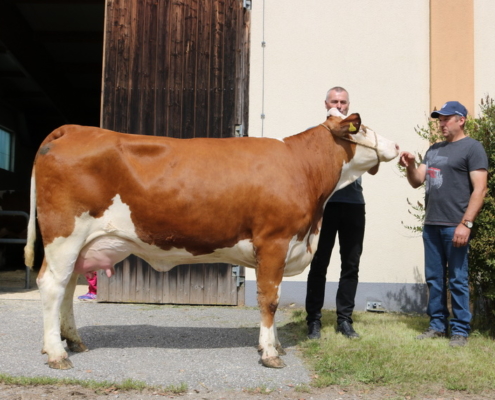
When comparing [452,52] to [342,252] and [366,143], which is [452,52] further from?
[342,252]

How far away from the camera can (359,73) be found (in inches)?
285

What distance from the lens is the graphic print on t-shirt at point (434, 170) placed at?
16.4 feet

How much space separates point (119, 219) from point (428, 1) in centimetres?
540

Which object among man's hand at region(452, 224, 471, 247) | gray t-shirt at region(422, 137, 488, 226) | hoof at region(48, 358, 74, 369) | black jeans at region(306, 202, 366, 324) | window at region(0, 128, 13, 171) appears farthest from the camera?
window at region(0, 128, 13, 171)

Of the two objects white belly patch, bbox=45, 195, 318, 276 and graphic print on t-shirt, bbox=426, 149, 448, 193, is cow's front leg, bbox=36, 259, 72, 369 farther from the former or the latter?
graphic print on t-shirt, bbox=426, 149, 448, 193

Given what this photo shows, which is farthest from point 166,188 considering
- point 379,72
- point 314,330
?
point 379,72

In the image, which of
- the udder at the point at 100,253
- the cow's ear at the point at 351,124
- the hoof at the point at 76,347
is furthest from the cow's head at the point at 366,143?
the hoof at the point at 76,347

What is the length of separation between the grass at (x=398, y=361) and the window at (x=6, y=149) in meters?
14.4

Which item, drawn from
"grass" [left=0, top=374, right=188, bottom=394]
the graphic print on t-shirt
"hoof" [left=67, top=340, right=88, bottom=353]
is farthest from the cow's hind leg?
the graphic print on t-shirt

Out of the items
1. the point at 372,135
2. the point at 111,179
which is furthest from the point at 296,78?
the point at 111,179

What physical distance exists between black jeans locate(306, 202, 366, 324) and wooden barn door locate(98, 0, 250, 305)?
2.17 metres

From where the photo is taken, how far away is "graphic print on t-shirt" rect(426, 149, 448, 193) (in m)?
5.00

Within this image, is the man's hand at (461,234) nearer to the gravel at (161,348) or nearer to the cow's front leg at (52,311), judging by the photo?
the gravel at (161,348)

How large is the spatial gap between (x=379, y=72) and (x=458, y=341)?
3.89 metres
